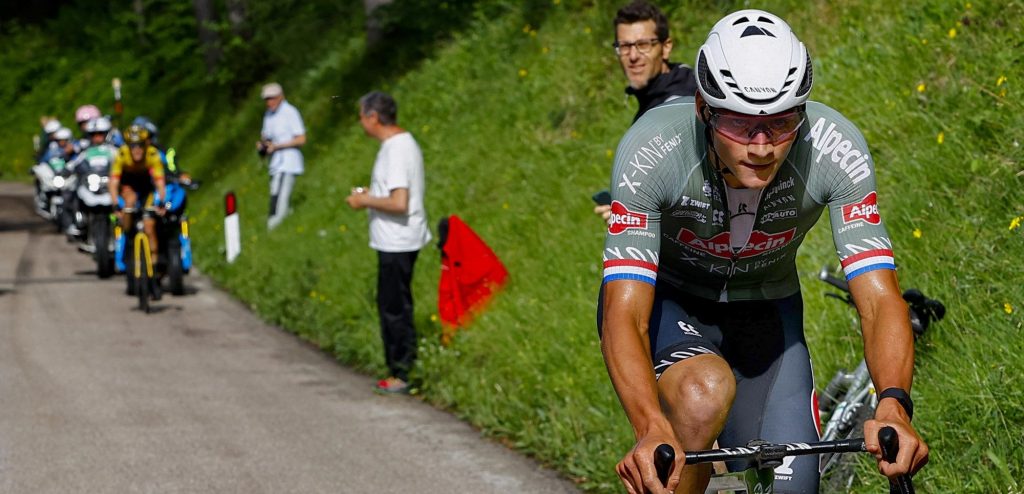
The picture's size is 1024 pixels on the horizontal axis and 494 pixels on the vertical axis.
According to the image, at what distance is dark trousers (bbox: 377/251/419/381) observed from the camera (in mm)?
9508

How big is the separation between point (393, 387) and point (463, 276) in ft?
3.10

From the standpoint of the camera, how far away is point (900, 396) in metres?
3.25

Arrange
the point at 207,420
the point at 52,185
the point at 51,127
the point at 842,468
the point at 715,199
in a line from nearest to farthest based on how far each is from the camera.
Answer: the point at 715,199, the point at 842,468, the point at 207,420, the point at 52,185, the point at 51,127

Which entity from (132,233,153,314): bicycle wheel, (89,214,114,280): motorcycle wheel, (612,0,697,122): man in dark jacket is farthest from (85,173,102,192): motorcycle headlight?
(612,0,697,122): man in dark jacket

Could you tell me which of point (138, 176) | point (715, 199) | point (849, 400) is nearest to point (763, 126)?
point (715, 199)

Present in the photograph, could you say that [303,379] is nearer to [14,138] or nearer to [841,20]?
[841,20]

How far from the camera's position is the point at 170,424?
836cm

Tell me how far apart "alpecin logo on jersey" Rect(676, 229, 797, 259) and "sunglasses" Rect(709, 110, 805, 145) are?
0.48 metres

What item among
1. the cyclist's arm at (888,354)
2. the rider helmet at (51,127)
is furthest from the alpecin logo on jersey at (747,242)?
the rider helmet at (51,127)

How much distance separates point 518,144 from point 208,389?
4.66m

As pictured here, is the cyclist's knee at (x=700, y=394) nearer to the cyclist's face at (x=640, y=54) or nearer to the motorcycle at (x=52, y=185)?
the cyclist's face at (x=640, y=54)

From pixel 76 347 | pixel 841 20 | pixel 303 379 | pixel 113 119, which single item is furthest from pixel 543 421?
pixel 113 119

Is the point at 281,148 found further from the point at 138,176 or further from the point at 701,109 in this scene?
the point at 701,109

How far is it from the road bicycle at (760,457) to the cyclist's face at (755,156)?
2.26 ft
